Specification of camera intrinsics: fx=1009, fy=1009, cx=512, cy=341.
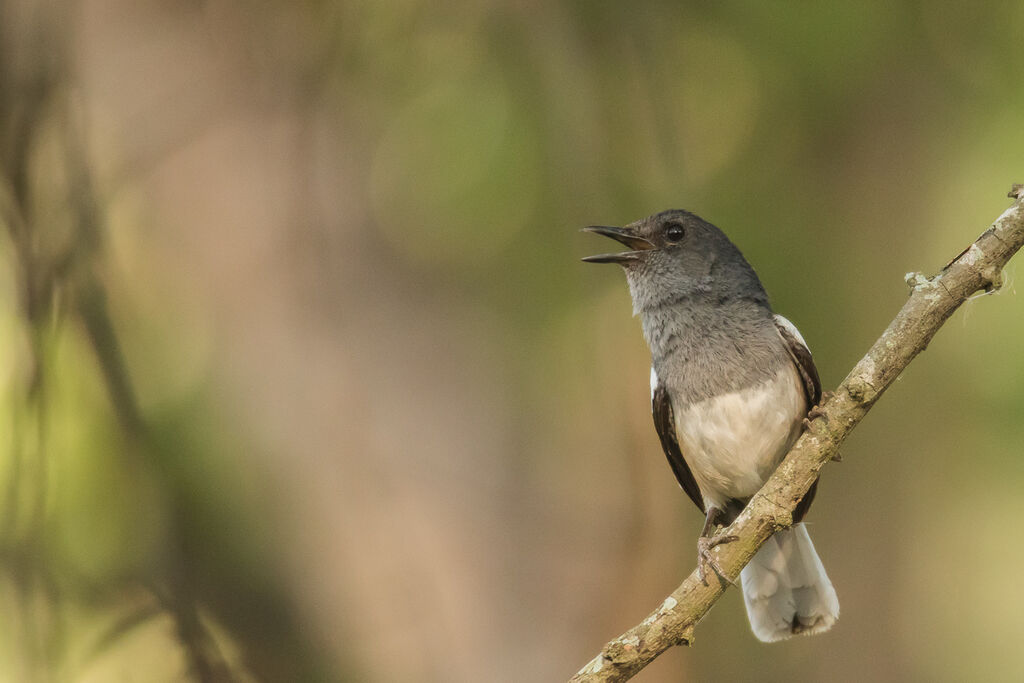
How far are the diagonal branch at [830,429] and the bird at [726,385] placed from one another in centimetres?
71

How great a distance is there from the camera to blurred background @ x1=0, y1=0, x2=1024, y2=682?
5.16 metres

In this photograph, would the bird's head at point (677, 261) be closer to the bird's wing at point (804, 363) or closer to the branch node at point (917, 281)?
the bird's wing at point (804, 363)

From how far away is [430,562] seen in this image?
5.62 meters

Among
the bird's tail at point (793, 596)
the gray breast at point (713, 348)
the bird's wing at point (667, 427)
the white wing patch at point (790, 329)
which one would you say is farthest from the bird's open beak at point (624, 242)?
the bird's tail at point (793, 596)

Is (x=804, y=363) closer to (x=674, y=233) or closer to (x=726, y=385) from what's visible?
(x=726, y=385)

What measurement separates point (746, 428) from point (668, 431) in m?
0.44

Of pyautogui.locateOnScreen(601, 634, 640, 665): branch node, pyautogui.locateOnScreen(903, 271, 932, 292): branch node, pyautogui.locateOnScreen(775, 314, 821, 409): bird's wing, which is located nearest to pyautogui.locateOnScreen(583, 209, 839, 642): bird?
pyautogui.locateOnScreen(775, 314, 821, 409): bird's wing

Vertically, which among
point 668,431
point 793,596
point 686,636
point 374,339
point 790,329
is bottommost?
point 793,596

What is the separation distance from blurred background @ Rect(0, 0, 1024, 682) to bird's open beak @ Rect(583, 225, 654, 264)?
1235mm

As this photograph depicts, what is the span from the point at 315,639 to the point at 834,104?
5.27 metres

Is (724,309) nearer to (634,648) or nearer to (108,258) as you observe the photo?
(634,648)

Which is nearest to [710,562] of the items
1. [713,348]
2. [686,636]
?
[686,636]

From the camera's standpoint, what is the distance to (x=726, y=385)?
399 cm

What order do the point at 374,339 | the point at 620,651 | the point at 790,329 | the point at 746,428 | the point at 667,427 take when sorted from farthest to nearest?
1. the point at 374,339
2. the point at 667,427
3. the point at 790,329
4. the point at 746,428
5. the point at 620,651
